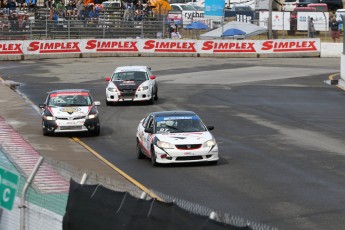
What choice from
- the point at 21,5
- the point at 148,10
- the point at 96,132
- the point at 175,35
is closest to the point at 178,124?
the point at 96,132

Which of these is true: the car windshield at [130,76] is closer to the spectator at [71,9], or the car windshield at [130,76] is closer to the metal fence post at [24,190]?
the metal fence post at [24,190]

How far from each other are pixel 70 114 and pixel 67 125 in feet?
1.50

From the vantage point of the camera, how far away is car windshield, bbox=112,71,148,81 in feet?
128

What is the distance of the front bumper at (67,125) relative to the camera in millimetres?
29703

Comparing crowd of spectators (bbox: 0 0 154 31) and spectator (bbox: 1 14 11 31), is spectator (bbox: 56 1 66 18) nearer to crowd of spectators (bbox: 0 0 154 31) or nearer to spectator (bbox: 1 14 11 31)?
crowd of spectators (bbox: 0 0 154 31)

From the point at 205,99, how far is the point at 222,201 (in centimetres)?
2294

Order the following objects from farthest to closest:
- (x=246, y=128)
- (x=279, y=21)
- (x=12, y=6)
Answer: (x=279, y=21) < (x=12, y=6) < (x=246, y=128)

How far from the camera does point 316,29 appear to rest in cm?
6650

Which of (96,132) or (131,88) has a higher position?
(131,88)

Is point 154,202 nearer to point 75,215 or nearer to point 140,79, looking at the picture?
point 75,215

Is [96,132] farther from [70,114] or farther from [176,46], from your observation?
[176,46]

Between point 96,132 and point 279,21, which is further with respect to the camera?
point 279,21

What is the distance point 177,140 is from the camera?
75.7ft

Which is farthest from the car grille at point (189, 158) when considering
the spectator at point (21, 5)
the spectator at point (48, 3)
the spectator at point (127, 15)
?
the spectator at point (48, 3)
